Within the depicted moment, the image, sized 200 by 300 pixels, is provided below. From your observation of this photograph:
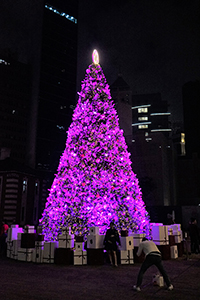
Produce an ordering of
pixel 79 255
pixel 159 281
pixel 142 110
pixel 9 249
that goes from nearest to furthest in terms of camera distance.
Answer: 1. pixel 159 281
2. pixel 79 255
3. pixel 9 249
4. pixel 142 110

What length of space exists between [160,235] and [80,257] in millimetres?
3788

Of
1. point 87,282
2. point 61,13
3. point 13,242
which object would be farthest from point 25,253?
point 61,13

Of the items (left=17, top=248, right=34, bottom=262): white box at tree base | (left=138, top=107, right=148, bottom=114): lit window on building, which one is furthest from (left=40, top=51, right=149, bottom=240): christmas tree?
(left=138, top=107, right=148, bottom=114): lit window on building

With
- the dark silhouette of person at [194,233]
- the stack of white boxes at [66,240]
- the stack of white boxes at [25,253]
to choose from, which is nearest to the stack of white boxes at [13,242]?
the stack of white boxes at [25,253]

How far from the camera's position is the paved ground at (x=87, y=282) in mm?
6309

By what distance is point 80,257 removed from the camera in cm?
1101

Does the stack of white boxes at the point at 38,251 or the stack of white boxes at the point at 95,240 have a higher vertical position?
the stack of white boxes at the point at 95,240

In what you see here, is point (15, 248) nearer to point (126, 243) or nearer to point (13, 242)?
point (13, 242)

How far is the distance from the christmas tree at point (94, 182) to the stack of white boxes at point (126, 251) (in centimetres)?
150

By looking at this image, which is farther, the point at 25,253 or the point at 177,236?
the point at 177,236

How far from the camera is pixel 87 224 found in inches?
500

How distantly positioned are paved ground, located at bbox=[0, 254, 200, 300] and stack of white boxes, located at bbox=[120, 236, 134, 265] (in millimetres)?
558

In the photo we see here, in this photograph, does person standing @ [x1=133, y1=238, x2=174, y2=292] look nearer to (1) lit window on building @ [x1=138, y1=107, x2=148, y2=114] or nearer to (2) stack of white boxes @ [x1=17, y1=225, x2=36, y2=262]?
(2) stack of white boxes @ [x1=17, y1=225, x2=36, y2=262]

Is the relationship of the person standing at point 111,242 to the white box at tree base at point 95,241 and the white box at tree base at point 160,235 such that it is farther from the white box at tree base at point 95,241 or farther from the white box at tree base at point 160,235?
the white box at tree base at point 160,235
